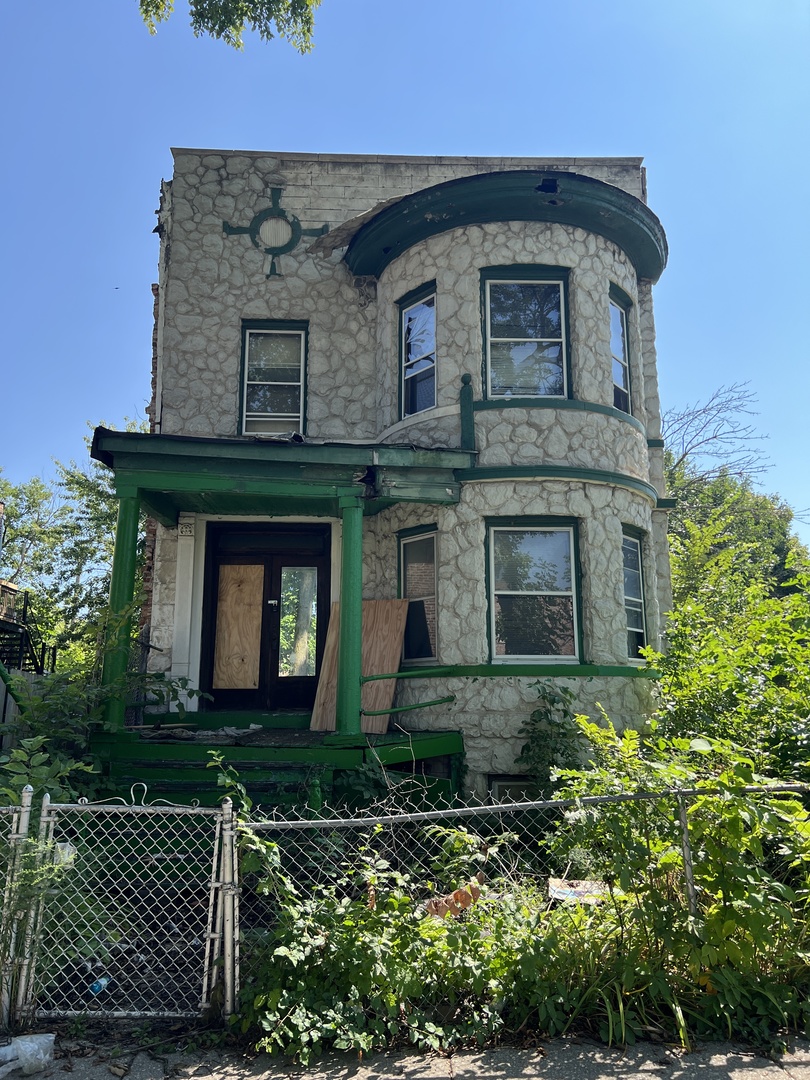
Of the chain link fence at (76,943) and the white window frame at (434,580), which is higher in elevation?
the white window frame at (434,580)

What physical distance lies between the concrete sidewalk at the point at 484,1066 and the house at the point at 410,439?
12.2ft

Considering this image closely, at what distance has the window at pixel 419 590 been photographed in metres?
9.43

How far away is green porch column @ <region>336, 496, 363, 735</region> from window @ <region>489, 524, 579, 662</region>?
6.00 ft

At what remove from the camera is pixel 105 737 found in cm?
718

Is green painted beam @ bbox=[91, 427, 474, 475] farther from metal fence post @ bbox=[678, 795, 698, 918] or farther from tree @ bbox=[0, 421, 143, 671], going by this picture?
tree @ bbox=[0, 421, 143, 671]

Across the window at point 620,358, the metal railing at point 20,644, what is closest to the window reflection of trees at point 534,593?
the window at point 620,358

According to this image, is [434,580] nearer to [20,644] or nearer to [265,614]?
[265,614]

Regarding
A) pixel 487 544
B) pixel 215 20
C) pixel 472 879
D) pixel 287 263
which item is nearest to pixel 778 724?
pixel 472 879

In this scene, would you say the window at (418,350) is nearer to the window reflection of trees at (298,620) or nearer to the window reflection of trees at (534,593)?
the window reflection of trees at (534,593)

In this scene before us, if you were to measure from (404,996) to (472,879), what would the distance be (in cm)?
72

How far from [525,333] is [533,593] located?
332 cm

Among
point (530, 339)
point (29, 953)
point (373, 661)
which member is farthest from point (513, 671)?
point (29, 953)

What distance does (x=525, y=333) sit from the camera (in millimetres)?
9750

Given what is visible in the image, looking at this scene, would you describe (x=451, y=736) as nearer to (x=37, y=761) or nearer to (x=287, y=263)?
(x=37, y=761)
